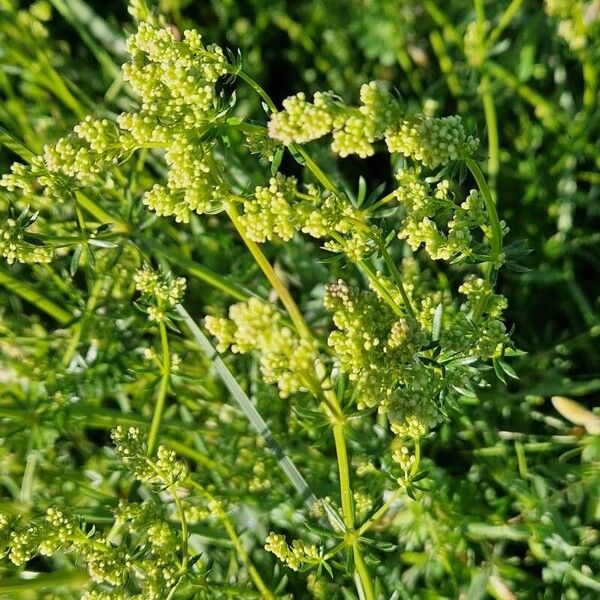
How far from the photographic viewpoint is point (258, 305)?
5.93 ft

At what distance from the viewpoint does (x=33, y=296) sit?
8.55 feet

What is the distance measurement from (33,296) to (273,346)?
119cm

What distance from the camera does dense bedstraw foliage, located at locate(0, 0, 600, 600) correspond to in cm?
178

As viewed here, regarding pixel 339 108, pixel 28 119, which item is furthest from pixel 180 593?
pixel 28 119

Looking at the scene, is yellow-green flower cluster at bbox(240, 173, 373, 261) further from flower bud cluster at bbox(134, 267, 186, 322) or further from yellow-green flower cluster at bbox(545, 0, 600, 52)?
yellow-green flower cluster at bbox(545, 0, 600, 52)

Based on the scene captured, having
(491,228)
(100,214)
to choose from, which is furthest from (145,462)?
(491,228)

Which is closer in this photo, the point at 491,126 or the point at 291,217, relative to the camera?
the point at 291,217

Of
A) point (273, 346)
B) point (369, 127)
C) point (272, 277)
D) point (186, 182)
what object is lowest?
point (273, 346)

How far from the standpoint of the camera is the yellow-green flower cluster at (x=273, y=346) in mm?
1773

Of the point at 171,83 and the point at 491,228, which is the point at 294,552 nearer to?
the point at 491,228

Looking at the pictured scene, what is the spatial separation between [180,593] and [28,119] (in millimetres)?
2024

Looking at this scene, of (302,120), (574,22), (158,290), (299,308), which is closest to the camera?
(302,120)

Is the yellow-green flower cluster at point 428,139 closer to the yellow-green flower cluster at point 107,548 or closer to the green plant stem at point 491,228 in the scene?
the green plant stem at point 491,228

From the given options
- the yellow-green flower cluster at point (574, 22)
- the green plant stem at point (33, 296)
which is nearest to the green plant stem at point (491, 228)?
the yellow-green flower cluster at point (574, 22)
